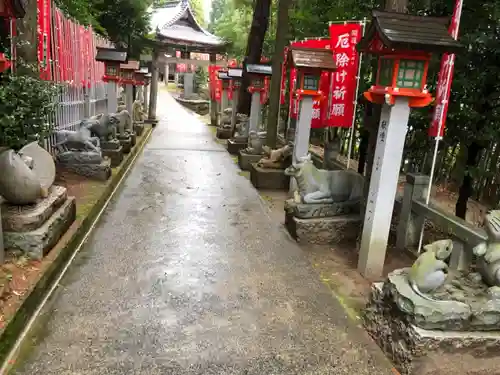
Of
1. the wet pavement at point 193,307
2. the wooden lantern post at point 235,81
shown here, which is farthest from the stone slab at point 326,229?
the wooden lantern post at point 235,81

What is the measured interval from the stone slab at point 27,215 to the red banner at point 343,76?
4837mm

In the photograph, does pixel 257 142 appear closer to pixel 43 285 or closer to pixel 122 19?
pixel 43 285

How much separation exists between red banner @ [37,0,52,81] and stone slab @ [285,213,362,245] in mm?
5673

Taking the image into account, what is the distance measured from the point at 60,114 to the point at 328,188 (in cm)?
684

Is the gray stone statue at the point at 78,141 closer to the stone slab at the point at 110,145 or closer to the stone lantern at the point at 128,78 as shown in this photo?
the stone slab at the point at 110,145

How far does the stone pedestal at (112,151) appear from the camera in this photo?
10.5 m

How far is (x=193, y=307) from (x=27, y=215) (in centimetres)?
222

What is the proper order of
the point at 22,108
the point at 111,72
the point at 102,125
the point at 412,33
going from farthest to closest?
the point at 111,72, the point at 102,125, the point at 22,108, the point at 412,33

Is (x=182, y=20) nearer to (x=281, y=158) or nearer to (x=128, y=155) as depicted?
(x=128, y=155)

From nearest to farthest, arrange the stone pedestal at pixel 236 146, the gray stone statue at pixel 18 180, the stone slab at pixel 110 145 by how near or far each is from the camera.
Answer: the gray stone statue at pixel 18 180, the stone slab at pixel 110 145, the stone pedestal at pixel 236 146

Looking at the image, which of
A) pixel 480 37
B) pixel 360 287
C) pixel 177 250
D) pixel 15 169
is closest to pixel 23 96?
pixel 15 169

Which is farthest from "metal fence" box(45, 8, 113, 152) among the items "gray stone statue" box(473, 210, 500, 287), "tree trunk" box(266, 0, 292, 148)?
"gray stone statue" box(473, 210, 500, 287)

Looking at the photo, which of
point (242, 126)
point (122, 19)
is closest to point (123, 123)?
point (242, 126)

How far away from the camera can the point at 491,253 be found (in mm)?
3855
